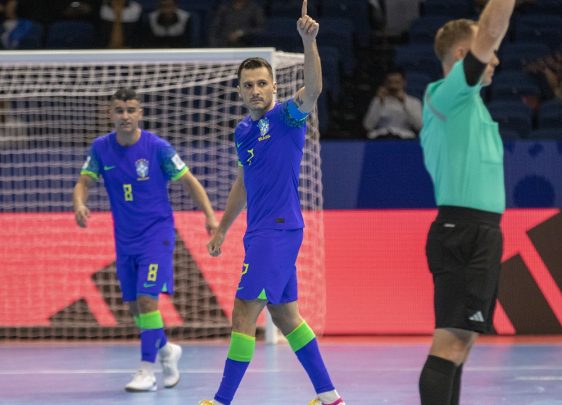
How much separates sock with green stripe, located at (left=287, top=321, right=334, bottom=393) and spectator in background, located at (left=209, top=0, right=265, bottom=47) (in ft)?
26.9

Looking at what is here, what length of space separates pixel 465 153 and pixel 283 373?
14.1 ft

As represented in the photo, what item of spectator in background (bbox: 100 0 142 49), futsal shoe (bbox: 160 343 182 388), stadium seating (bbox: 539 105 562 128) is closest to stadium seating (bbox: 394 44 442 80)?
stadium seating (bbox: 539 105 562 128)

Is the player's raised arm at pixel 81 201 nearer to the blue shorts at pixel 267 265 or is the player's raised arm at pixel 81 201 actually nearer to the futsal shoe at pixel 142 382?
the futsal shoe at pixel 142 382

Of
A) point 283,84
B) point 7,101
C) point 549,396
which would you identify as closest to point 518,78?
point 283,84

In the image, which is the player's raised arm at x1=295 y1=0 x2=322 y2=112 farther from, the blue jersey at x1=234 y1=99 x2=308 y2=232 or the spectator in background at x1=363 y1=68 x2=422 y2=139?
the spectator in background at x1=363 y1=68 x2=422 y2=139

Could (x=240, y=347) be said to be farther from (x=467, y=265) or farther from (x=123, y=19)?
(x=123, y=19)

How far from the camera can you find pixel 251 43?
14.4 m

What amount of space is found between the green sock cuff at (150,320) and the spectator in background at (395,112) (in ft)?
16.5

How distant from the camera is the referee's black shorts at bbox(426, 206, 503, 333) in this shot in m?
5.00

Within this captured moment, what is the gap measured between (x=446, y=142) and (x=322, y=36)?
33.4 ft

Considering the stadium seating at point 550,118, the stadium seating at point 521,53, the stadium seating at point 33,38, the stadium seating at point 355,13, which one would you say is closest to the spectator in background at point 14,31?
the stadium seating at point 33,38

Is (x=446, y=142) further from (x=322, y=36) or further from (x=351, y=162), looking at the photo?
(x=322, y=36)

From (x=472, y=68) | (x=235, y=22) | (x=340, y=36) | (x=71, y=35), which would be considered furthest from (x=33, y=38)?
(x=472, y=68)

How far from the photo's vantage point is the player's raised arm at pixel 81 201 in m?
8.18
